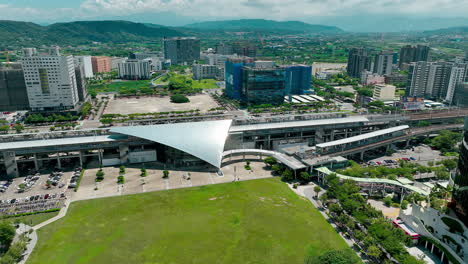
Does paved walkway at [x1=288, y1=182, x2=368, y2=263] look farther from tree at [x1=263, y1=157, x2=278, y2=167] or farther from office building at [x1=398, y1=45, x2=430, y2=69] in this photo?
office building at [x1=398, y1=45, x2=430, y2=69]

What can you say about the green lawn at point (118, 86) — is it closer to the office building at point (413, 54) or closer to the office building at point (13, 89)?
the office building at point (13, 89)

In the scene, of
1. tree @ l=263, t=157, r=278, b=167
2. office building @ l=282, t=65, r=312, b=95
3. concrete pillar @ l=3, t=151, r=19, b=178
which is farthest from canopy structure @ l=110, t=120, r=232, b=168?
office building @ l=282, t=65, r=312, b=95

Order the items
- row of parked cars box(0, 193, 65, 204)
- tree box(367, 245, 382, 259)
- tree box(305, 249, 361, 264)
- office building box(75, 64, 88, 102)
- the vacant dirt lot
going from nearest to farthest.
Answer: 1. tree box(305, 249, 361, 264)
2. tree box(367, 245, 382, 259)
3. row of parked cars box(0, 193, 65, 204)
4. office building box(75, 64, 88, 102)
5. the vacant dirt lot

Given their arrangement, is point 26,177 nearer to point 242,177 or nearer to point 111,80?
point 242,177

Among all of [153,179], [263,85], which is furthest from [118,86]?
[153,179]

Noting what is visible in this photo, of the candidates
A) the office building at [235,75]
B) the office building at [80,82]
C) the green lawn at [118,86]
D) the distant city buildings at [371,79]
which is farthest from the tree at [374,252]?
the green lawn at [118,86]

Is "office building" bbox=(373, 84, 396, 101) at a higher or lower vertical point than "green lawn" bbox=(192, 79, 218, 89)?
higher

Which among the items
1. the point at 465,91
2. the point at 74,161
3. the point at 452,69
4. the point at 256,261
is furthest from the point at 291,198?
the point at 452,69
